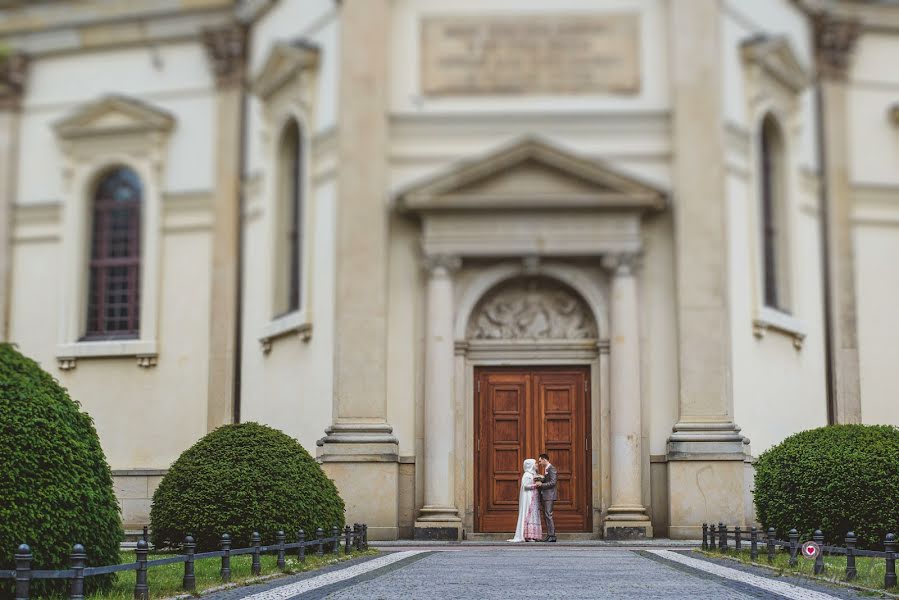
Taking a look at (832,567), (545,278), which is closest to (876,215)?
(545,278)

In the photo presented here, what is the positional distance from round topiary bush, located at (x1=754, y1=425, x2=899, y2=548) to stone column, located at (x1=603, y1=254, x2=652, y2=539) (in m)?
5.43

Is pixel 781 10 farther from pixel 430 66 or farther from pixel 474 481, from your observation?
pixel 474 481

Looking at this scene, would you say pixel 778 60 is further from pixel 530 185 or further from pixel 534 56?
pixel 530 185

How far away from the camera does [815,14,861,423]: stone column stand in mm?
30172

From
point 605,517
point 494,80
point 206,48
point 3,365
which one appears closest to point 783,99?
point 494,80

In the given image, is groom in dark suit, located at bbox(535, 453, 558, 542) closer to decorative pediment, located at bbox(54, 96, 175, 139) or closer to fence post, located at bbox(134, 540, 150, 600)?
decorative pediment, located at bbox(54, 96, 175, 139)

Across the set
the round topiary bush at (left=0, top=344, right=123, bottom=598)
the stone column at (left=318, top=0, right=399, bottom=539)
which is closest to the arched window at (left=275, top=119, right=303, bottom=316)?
the stone column at (left=318, top=0, right=399, bottom=539)

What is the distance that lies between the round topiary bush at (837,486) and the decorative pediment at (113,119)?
17.3 m

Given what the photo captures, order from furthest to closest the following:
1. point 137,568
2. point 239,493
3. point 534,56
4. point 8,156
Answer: point 8,156 < point 534,56 < point 239,493 < point 137,568

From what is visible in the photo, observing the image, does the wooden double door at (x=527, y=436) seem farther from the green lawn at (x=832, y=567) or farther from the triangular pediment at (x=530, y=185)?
the green lawn at (x=832, y=567)

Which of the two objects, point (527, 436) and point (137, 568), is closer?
point (137, 568)

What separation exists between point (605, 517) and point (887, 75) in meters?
13.3

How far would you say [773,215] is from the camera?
2967cm

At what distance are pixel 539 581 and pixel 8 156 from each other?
72.8 feet
